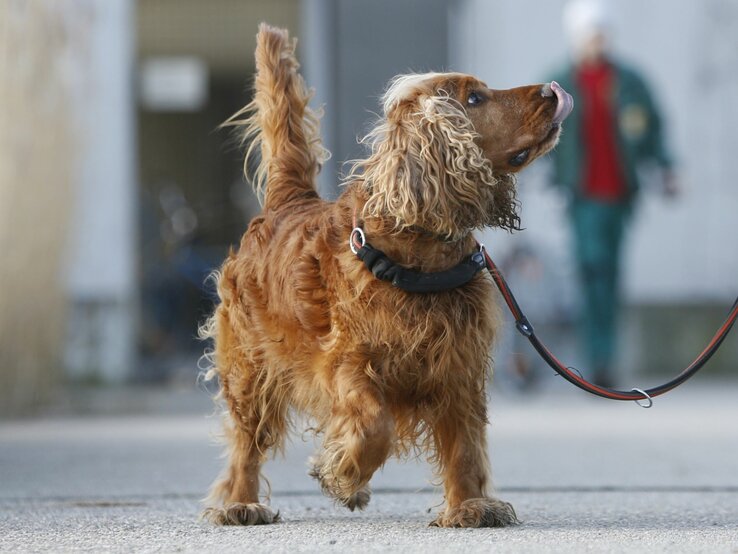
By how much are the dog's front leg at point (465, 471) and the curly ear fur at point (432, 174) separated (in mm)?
602

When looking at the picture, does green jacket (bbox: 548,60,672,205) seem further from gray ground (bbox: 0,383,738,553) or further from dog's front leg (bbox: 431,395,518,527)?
dog's front leg (bbox: 431,395,518,527)

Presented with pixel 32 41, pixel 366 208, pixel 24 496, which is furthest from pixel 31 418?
pixel 366 208

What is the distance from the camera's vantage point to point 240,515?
4.81 m

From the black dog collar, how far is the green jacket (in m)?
5.97

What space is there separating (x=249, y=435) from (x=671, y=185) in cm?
567

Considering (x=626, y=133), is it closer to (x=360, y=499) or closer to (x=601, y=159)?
(x=601, y=159)

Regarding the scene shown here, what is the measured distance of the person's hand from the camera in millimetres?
9992

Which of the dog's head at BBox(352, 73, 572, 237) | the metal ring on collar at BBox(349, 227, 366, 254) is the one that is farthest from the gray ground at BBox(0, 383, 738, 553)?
the dog's head at BBox(352, 73, 572, 237)

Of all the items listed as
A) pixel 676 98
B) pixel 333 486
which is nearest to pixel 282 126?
pixel 333 486

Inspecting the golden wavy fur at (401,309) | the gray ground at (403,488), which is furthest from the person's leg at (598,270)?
the golden wavy fur at (401,309)

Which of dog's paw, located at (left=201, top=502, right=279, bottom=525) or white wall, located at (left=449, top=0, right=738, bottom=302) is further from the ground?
white wall, located at (left=449, top=0, right=738, bottom=302)

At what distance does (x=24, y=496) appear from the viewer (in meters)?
5.63

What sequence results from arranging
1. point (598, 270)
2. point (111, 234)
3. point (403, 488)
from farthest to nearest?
1. point (111, 234)
2. point (598, 270)
3. point (403, 488)

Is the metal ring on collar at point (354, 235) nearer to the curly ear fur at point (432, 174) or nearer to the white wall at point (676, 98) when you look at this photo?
the curly ear fur at point (432, 174)
